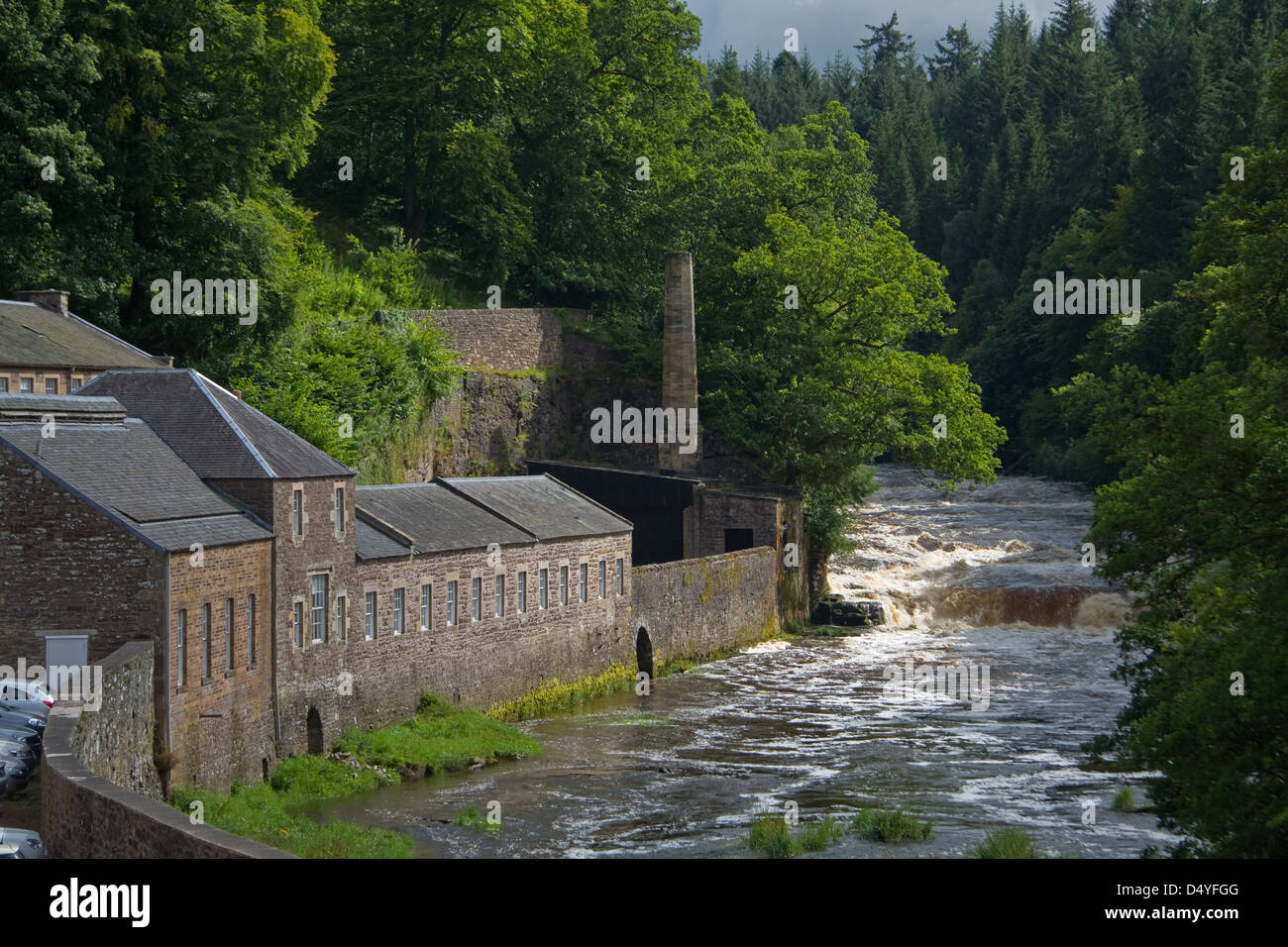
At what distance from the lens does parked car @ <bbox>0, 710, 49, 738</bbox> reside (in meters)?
22.9

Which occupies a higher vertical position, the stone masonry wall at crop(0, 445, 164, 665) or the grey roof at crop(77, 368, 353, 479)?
the grey roof at crop(77, 368, 353, 479)

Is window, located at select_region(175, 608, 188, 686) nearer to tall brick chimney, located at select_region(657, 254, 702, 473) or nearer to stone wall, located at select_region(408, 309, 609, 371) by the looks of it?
stone wall, located at select_region(408, 309, 609, 371)

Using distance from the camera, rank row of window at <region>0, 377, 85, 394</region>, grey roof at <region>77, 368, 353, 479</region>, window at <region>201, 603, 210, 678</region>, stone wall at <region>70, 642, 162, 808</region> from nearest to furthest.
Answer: stone wall at <region>70, 642, 162, 808</region> → window at <region>201, 603, 210, 678</region> → grey roof at <region>77, 368, 353, 479</region> → row of window at <region>0, 377, 85, 394</region>

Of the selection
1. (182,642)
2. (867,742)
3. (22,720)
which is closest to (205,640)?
(182,642)

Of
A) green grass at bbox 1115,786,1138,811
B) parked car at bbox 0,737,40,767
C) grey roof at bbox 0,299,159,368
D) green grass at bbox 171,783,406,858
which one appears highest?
grey roof at bbox 0,299,159,368

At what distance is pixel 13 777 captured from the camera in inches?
832

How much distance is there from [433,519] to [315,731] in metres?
7.92

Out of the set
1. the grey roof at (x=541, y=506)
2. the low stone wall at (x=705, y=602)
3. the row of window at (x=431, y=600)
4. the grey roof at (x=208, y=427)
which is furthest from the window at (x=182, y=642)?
the low stone wall at (x=705, y=602)

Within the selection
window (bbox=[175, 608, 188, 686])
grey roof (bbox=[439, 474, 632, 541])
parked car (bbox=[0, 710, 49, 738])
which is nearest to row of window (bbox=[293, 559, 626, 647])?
grey roof (bbox=[439, 474, 632, 541])

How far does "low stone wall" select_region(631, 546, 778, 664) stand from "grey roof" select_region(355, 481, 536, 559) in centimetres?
700

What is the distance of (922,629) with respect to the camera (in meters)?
56.4

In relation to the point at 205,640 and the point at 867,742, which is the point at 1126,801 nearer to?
the point at 867,742
